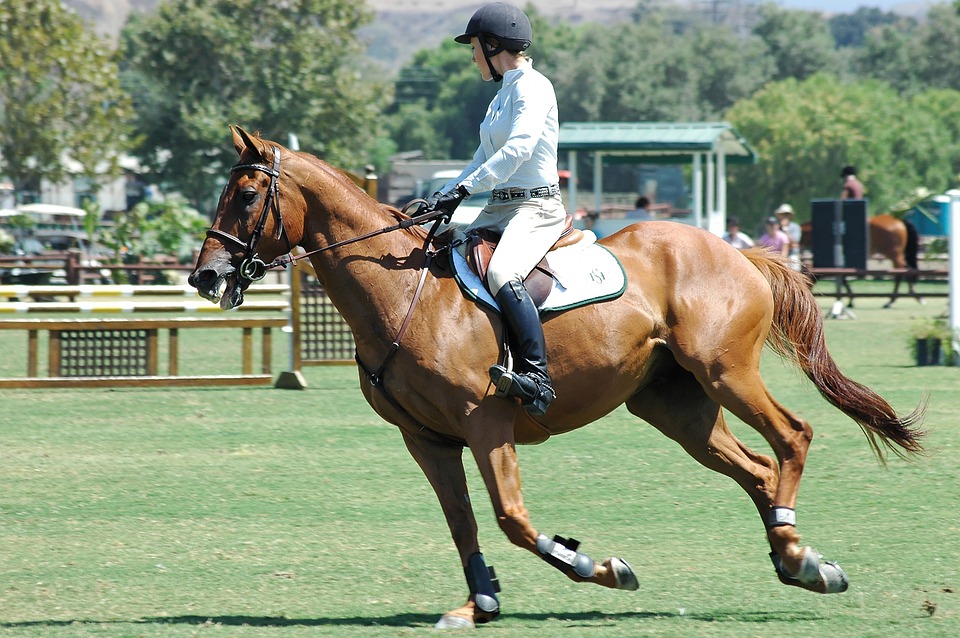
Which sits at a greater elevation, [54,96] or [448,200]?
[54,96]

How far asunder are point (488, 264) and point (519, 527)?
123cm

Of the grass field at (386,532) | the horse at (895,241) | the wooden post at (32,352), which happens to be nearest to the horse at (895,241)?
the horse at (895,241)

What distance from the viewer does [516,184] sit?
5.98 metres

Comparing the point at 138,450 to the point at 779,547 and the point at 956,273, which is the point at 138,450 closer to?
the point at 779,547

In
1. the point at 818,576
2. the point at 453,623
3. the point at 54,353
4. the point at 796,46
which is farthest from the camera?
the point at 796,46

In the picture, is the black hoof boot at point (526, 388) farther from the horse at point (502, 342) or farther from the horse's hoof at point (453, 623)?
the horse's hoof at point (453, 623)

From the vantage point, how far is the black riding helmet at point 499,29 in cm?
580

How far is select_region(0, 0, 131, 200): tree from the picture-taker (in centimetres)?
3569

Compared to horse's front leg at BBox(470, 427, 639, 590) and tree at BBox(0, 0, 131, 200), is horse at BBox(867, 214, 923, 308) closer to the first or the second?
horse's front leg at BBox(470, 427, 639, 590)

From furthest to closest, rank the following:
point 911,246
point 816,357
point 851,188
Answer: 1. point 911,246
2. point 851,188
3. point 816,357

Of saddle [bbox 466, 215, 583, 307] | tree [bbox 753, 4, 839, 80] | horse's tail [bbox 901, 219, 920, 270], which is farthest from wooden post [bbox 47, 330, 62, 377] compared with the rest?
tree [bbox 753, 4, 839, 80]

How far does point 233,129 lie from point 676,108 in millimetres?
84918

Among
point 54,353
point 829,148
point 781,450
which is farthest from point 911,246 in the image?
point 829,148

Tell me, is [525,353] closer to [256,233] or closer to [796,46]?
[256,233]
